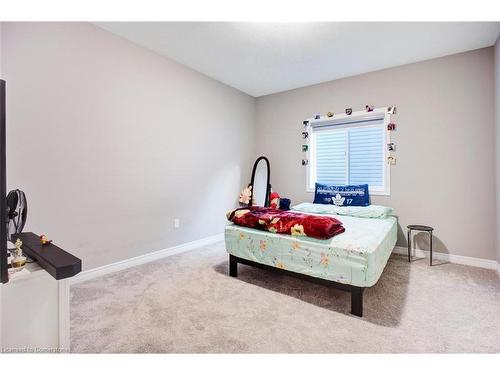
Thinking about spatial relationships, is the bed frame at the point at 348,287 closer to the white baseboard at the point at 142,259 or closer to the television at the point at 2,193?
the white baseboard at the point at 142,259

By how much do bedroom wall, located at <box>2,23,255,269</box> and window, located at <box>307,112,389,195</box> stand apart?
1.65 meters

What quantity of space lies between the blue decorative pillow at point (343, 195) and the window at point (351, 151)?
0.87ft

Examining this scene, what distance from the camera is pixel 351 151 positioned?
147 inches

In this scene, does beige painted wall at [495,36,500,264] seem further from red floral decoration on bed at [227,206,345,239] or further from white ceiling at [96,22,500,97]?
red floral decoration on bed at [227,206,345,239]

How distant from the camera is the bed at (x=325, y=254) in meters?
1.79

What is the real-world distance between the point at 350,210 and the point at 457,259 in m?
1.33

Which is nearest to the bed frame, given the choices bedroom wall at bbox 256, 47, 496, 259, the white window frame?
bedroom wall at bbox 256, 47, 496, 259

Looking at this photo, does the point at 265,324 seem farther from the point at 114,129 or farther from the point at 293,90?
the point at 293,90

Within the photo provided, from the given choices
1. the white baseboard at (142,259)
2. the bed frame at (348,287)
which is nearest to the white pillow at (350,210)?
the bed frame at (348,287)

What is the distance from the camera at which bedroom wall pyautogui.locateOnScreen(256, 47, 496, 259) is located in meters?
2.78

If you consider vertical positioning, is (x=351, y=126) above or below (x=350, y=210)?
above

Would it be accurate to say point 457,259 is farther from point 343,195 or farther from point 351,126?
point 351,126

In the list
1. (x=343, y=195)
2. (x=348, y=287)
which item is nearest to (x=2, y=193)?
(x=348, y=287)
